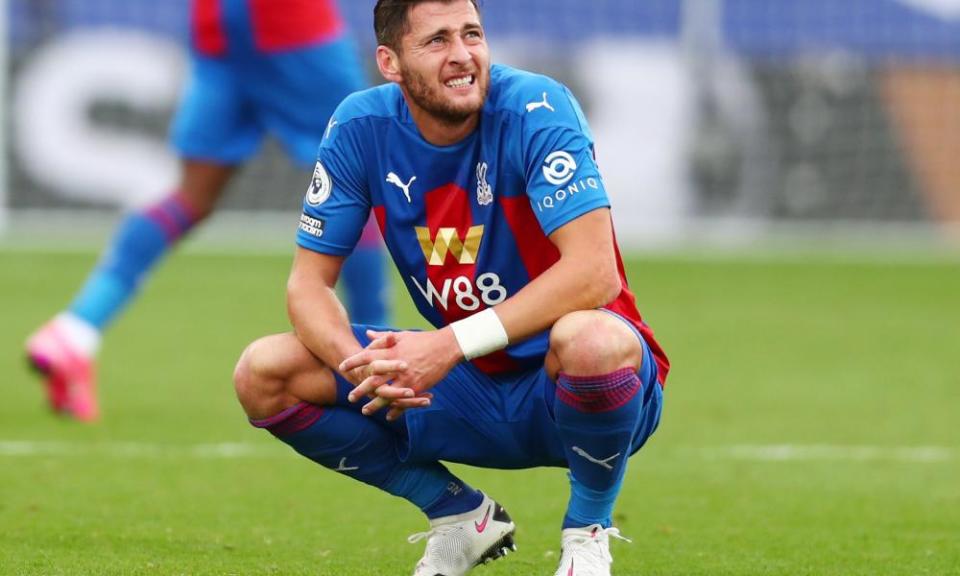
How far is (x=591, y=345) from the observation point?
3920mm

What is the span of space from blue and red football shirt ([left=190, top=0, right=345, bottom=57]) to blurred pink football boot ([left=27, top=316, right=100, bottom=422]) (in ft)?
4.55

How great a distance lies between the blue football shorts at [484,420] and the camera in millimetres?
4316

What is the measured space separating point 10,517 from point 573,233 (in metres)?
2.13

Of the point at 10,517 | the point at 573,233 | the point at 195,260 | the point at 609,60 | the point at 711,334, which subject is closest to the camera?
the point at 573,233

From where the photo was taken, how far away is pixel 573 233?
4.07m

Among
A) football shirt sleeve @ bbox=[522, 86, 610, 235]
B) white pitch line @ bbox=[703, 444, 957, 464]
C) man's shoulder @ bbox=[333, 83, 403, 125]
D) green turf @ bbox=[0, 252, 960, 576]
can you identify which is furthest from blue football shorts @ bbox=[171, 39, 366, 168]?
football shirt sleeve @ bbox=[522, 86, 610, 235]

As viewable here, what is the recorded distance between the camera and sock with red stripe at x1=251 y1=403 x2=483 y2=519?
4.30 metres

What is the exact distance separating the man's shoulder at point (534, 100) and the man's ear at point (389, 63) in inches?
9.7

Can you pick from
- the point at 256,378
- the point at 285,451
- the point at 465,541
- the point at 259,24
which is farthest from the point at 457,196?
the point at 259,24

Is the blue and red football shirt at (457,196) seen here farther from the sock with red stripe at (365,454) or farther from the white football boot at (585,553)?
the white football boot at (585,553)

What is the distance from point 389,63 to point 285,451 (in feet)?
8.61

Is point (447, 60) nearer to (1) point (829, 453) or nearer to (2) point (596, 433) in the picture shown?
(2) point (596, 433)

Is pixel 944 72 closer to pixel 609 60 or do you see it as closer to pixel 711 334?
pixel 609 60

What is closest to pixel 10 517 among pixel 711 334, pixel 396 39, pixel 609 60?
pixel 396 39
